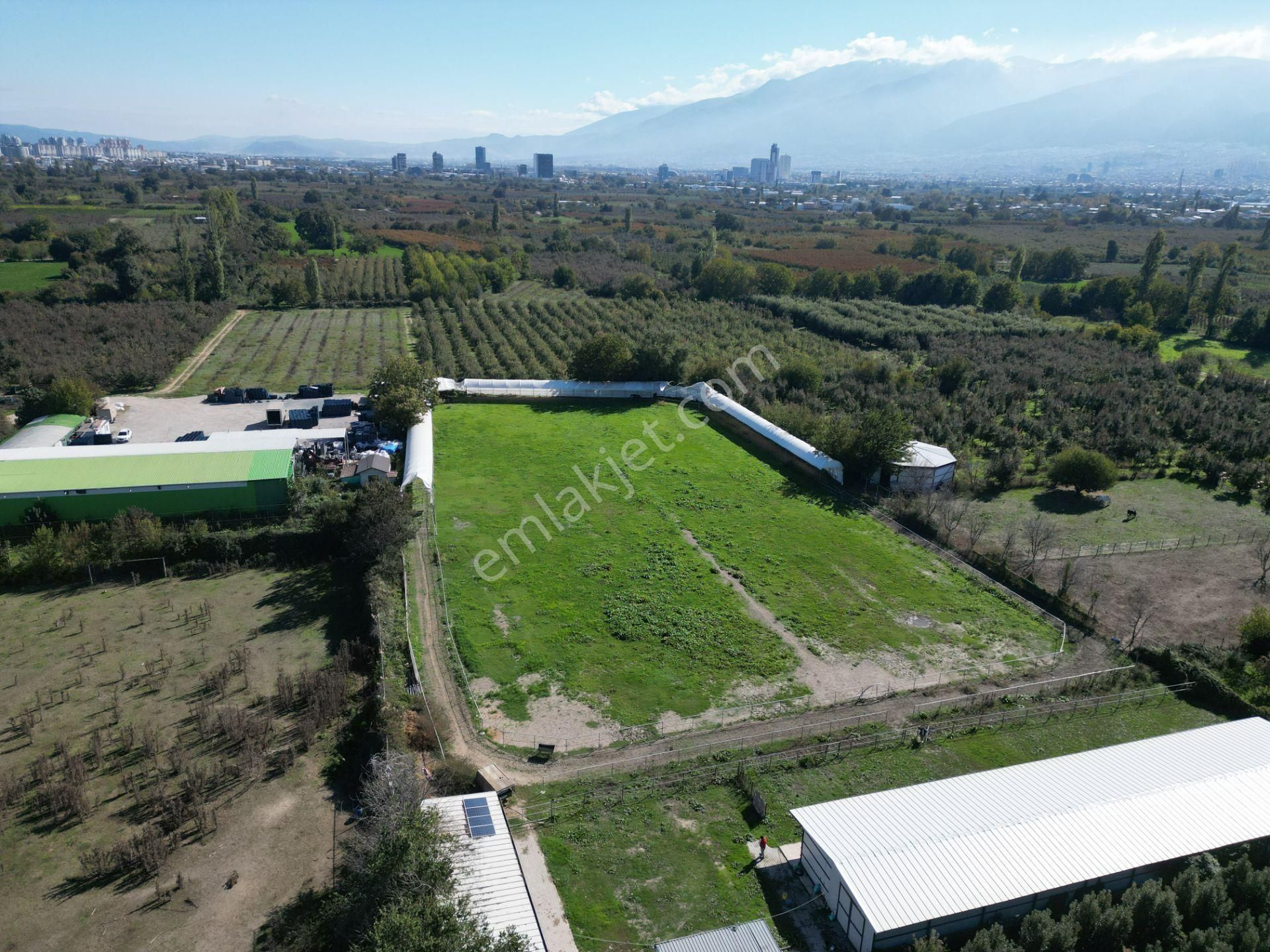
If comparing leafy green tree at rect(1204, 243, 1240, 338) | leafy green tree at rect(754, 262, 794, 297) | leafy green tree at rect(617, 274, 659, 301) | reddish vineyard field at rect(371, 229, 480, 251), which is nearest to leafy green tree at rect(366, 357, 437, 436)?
leafy green tree at rect(617, 274, 659, 301)

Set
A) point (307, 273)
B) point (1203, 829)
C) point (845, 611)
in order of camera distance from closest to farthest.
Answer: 1. point (1203, 829)
2. point (845, 611)
3. point (307, 273)

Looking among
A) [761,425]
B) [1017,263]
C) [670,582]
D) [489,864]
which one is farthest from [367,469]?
[1017,263]

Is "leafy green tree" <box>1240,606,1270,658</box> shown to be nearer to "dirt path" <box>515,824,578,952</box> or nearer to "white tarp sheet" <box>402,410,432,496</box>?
"dirt path" <box>515,824,578,952</box>

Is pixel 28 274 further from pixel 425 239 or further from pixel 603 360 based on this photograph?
pixel 603 360

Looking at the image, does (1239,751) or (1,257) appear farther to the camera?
(1,257)

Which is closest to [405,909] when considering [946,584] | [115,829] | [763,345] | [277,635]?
[115,829]

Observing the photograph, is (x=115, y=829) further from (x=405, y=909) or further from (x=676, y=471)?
(x=676, y=471)
